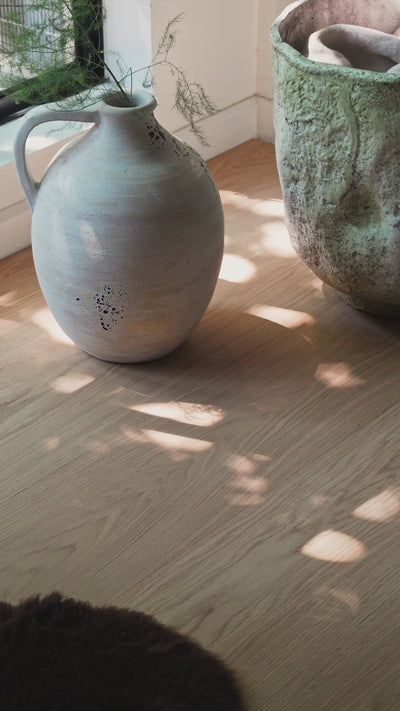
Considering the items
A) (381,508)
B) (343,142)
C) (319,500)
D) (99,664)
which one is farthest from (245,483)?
(343,142)

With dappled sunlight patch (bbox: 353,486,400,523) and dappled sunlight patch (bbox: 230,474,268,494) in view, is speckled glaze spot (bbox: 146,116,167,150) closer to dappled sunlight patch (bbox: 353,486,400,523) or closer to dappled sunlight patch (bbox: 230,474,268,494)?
dappled sunlight patch (bbox: 230,474,268,494)

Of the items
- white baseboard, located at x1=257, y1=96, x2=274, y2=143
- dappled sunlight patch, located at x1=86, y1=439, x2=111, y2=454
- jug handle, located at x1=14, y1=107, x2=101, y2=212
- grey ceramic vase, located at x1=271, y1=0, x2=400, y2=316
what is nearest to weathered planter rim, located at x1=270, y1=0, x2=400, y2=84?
grey ceramic vase, located at x1=271, y1=0, x2=400, y2=316

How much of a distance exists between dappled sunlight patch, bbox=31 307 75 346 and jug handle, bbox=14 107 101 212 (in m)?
0.35

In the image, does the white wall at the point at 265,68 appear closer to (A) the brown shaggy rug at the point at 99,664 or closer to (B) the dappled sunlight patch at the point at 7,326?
(B) the dappled sunlight patch at the point at 7,326

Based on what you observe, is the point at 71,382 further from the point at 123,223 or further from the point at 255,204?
the point at 255,204

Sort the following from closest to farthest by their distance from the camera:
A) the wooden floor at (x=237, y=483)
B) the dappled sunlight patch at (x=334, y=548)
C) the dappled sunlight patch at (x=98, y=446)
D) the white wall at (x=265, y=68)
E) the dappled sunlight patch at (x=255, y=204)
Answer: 1. the wooden floor at (x=237, y=483)
2. the dappled sunlight patch at (x=334, y=548)
3. the dappled sunlight patch at (x=98, y=446)
4. the dappled sunlight patch at (x=255, y=204)
5. the white wall at (x=265, y=68)

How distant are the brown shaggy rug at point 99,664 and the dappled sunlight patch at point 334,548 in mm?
291

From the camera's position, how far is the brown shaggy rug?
140 centimetres

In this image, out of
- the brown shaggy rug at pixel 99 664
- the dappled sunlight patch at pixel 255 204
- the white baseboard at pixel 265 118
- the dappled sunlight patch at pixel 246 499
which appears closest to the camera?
the brown shaggy rug at pixel 99 664

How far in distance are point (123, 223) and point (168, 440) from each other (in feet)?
1.42

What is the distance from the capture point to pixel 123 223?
1.85 meters

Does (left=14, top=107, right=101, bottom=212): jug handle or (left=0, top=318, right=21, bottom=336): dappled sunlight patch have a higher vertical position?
(left=14, top=107, right=101, bottom=212): jug handle

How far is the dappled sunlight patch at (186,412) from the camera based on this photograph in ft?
6.49

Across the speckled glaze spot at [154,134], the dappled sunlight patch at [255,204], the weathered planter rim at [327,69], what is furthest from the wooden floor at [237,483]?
the weathered planter rim at [327,69]
